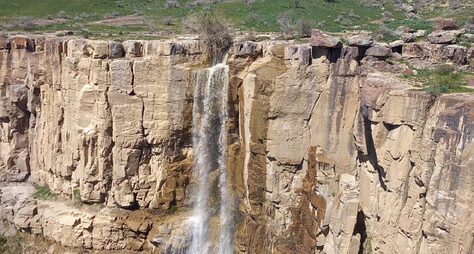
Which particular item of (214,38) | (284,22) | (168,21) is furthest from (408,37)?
(168,21)

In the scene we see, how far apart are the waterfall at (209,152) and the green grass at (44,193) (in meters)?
7.98

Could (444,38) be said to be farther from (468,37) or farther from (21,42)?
(21,42)

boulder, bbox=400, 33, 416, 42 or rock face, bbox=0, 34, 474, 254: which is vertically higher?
boulder, bbox=400, 33, 416, 42

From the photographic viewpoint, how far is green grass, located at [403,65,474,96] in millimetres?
17203

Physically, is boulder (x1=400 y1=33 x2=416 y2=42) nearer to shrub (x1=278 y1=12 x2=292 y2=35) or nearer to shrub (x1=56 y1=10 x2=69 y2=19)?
shrub (x1=278 y1=12 x2=292 y2=35)

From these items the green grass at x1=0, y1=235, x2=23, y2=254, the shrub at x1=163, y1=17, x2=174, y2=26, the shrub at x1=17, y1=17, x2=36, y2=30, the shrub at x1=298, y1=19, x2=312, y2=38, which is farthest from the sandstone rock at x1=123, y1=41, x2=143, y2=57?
the shrub at x1=163, y1=17, x2=174, y2=26

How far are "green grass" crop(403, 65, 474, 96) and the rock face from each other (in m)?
0.79

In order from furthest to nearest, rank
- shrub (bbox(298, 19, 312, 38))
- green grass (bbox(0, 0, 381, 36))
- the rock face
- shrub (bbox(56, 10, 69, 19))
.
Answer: shrub (bbox(56, 10, 69, 19))
green grass (bbox(0, 0, 381, 36))
shrub (bbox(298, 19, 312, 38))
the rock face

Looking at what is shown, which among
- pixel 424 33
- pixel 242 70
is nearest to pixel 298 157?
pixel 242 70

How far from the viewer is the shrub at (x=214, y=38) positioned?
2389 centimetres

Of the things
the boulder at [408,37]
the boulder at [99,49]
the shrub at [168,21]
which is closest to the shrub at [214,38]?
the boulder at [99,49]

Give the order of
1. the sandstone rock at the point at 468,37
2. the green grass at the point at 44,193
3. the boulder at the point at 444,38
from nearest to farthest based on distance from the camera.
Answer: the boulder at the point at 444,38, the sandstone rock at the point at 468,37, the green grass at the point at 44,193

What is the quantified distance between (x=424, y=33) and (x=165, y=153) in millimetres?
14835

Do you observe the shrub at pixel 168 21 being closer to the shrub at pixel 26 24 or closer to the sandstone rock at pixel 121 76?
the shrub at pixel 26 24
